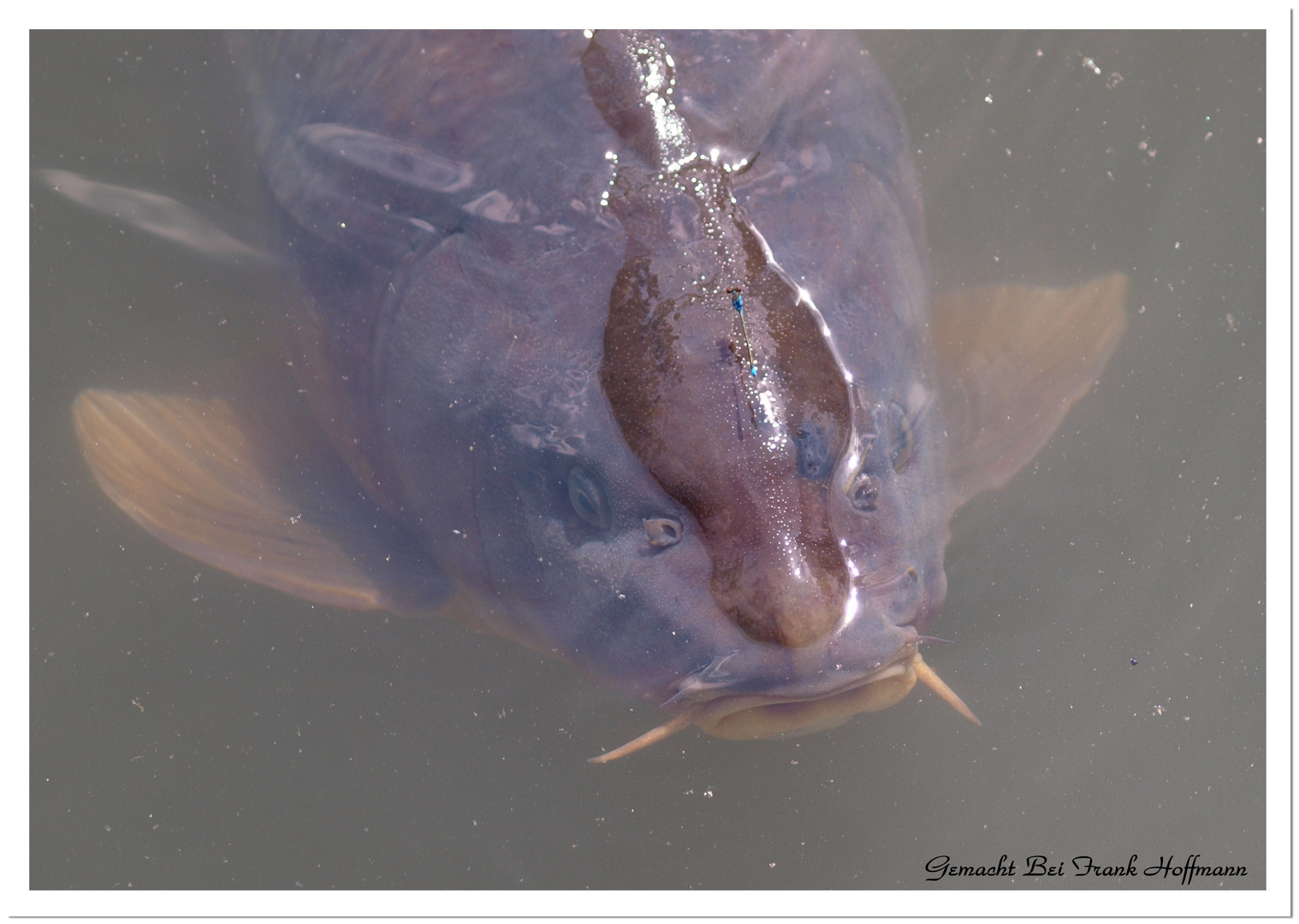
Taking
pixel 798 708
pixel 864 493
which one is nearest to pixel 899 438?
pixel 864 493

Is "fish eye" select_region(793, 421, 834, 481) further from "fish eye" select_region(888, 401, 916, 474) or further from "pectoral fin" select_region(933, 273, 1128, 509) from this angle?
"pectoral fin" select_region(933, 273, 1128, 509)

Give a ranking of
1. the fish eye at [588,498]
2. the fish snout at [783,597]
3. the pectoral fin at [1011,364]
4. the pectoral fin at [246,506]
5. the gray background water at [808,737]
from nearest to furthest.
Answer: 1. the fish snout at [783,597]
2. the fish eye at [588,498]
3. the pectoral fin at [1011,364]
4. the pectoral fin at [246,506]
5. the gray background water at [808,737]

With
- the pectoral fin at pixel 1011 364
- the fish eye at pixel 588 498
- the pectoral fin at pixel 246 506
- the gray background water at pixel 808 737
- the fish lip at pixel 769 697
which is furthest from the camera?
the gray background water at pixel 808 737

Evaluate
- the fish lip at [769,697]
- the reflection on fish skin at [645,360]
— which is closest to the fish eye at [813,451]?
the reflection on fish skin at [645,360]

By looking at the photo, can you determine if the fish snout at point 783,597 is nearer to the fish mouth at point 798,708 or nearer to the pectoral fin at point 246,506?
the fish mouth at point 798,708

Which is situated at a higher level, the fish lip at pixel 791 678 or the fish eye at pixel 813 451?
the fish eye at pixel 813 451
